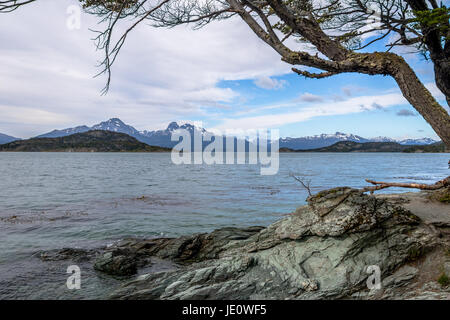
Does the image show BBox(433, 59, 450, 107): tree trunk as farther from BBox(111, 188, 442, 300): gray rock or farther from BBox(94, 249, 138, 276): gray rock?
BBox(94, 249, 138, 276): gray rock

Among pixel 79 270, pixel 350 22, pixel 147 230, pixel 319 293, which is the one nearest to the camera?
pixel 319 293

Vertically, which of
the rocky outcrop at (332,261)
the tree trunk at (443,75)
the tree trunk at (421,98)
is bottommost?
the rocky outcrop at (332,261)

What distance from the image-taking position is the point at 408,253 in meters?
7.01

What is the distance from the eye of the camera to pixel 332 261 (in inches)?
282

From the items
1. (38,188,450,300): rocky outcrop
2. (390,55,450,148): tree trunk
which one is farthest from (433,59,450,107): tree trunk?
(38,188,450,300): rocky outcrop

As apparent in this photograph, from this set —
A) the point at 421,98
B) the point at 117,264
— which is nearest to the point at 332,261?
the point at 421,98

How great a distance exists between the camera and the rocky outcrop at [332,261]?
654cm

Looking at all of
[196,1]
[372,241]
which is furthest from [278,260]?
[196,1]

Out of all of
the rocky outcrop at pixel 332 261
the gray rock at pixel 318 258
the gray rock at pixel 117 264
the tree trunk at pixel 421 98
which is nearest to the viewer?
the tree trunk at pixel 421 98

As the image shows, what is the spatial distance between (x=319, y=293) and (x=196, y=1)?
24.4 feet

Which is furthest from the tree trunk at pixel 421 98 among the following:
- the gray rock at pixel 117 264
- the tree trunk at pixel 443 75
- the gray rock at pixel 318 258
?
the gray rock at pixel 117 264

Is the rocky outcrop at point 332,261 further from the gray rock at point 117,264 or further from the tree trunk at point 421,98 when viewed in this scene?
the tree trunk at point 421,98

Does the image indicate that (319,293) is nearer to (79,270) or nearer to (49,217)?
(79,270)
